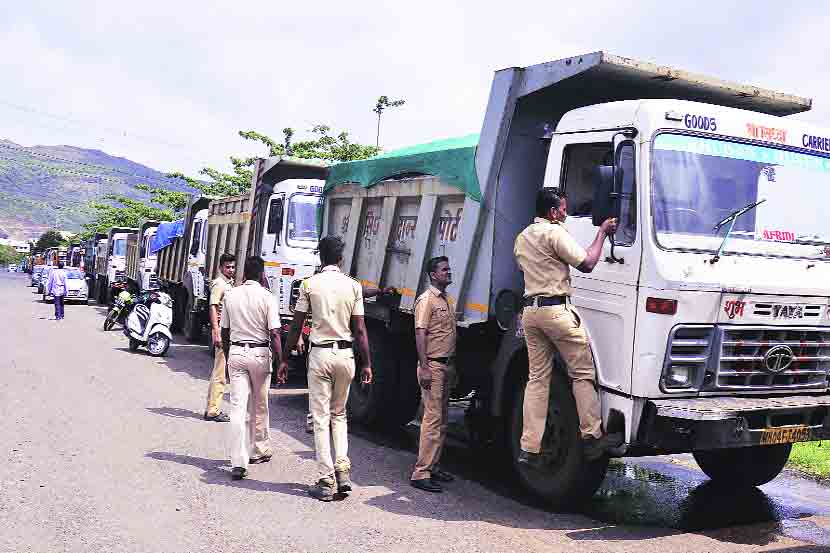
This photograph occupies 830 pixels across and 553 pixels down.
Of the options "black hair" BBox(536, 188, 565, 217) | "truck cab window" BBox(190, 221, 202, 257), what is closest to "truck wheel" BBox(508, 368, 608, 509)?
"black hair" BBox(536, 188, 565, 217)

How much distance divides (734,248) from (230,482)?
4.05 meters

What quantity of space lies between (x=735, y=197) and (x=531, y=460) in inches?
89.2

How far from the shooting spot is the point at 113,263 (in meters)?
30.6

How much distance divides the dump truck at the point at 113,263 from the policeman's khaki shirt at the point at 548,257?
25.4 m

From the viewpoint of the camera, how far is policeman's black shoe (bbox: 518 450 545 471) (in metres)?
5.65

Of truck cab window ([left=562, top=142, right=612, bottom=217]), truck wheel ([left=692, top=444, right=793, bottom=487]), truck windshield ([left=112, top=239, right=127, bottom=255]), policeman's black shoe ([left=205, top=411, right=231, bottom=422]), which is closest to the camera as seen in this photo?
truck cab window ([left=562, top=142, right=612, bottom=217])

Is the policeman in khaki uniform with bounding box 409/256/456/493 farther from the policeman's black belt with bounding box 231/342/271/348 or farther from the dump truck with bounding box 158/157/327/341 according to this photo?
the dump truck with bounding box 158/157/327/341

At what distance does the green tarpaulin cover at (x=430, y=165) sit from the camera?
6738 mm

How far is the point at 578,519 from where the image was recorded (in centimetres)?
562

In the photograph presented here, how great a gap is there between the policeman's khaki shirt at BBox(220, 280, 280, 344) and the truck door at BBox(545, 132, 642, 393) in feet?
8.17

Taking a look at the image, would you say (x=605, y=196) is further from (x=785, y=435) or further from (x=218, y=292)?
(x=218, y=292)

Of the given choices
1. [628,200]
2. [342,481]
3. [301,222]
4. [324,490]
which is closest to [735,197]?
[628,200]

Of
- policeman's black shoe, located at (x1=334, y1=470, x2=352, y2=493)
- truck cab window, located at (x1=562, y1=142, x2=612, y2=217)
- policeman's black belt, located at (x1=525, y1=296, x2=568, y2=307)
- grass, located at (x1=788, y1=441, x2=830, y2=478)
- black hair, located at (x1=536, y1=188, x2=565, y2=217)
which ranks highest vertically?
truck cab window, located at (x1=562, y1=142, x2=612, y2=217)

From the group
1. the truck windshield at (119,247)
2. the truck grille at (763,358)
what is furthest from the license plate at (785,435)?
the truck windshield at (119,247)
